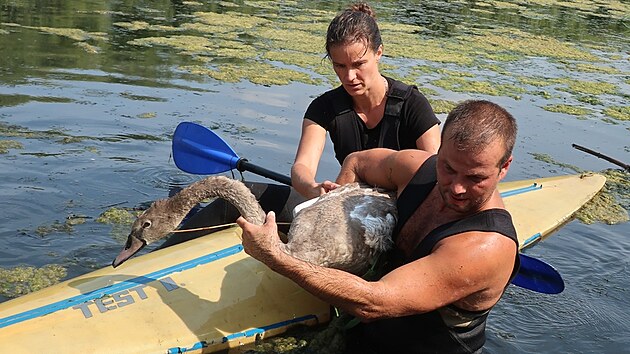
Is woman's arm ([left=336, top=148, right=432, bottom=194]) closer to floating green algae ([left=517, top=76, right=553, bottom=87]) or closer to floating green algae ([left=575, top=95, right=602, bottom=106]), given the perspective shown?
floating green algae ([left=575, top=95, right=602, bottom=106])

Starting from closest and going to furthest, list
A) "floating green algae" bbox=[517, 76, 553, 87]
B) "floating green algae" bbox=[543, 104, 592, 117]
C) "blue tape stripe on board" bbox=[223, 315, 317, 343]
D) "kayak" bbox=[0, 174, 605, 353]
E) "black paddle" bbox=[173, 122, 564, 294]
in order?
"kayak" bbox=[0, 174, 605, 353] → "blue tape stripe on board" bbox=[223, 315, 317, 343] → "black paddle" bbox=[173, 122, 564, 294] → "floating green algae" bbox=[543, 104, 592, 117] → "floating green algae" bbox=[517, 76, 553, 87]

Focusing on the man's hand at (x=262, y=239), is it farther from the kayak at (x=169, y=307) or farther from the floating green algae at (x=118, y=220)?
the floating green algae at (x=118, y=220)

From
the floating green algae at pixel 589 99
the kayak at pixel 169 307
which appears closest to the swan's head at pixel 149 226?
the kayak at pixel 169 307

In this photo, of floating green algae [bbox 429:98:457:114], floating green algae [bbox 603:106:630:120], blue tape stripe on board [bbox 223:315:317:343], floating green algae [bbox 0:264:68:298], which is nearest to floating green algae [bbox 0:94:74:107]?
floating green algae [bbox 0:264:68:298]

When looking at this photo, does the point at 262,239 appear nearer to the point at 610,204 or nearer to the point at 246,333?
the point at 246,333

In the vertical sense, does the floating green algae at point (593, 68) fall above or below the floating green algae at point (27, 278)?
above

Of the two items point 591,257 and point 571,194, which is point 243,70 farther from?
point 591,257

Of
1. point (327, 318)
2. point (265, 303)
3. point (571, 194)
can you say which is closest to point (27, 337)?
point (265, 303)

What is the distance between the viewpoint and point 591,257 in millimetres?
5516

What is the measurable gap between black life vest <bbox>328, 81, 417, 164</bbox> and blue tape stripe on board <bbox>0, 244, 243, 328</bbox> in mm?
848

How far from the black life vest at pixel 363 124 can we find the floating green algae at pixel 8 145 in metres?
3.54

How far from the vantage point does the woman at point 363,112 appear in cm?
372

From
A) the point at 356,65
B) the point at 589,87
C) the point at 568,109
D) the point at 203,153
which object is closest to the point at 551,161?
the point at 568,109

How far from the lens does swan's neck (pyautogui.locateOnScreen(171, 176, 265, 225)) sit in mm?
3590
